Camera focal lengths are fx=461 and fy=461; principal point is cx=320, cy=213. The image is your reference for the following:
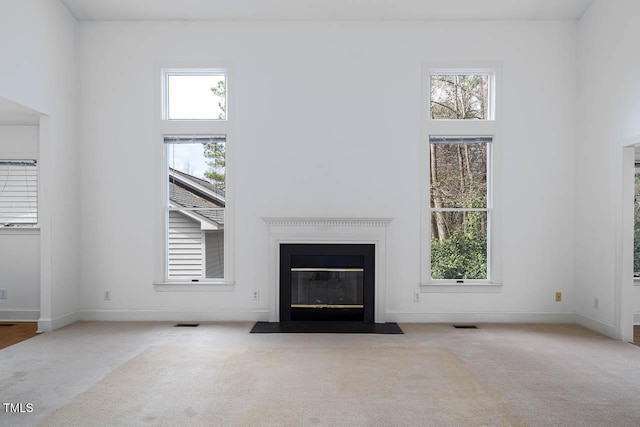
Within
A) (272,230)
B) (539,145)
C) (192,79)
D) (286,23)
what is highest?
(286,23)

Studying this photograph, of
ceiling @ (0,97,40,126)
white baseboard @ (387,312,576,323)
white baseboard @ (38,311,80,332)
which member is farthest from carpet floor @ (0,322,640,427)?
ceiling @ (0,97,40,126)

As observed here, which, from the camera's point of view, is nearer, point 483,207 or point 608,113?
point 608,113

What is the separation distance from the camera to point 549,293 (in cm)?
556

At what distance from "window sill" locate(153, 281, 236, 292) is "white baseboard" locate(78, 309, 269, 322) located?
10.3 inches

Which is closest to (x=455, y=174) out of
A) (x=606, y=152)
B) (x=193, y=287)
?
(x=606, y=152)

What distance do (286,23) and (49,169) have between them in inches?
125

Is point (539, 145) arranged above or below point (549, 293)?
above

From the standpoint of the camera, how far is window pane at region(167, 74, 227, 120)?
566 centimetres

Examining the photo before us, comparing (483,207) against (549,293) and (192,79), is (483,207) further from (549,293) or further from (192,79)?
(192,79)

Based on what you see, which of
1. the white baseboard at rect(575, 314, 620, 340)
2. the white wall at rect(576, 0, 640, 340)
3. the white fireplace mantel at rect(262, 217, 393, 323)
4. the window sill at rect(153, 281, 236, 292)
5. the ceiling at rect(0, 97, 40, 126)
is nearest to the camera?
the ceiling at rect(0, 97, 40, 126)

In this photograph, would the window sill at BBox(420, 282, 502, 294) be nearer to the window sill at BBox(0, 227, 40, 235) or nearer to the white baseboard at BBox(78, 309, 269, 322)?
the white baseboard at BBox(78, 309, 269, 322)

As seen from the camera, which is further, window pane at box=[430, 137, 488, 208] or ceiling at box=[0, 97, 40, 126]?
window pane at box=[430, 137, 488, 208]

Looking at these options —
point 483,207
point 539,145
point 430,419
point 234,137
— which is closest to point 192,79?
point 234,137

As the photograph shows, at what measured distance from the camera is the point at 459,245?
5.66 metres
